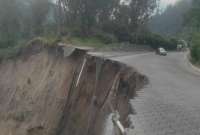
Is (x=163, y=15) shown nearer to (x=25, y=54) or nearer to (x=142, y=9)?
(x=142, y=9)

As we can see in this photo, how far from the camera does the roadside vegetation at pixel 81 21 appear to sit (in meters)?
35.6

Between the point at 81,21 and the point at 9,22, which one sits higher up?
the point at 81,21

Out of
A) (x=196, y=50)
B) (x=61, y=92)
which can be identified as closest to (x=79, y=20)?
(x=61, y=92)

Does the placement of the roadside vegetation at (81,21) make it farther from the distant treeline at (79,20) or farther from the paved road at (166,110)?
the paved road at (166,110)

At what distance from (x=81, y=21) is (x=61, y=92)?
774 inches

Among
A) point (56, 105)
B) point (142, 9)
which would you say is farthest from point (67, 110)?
point (142, 9)

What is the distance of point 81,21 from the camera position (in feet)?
119

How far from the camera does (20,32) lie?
40344mm

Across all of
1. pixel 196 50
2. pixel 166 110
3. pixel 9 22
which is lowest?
pixel 166 110

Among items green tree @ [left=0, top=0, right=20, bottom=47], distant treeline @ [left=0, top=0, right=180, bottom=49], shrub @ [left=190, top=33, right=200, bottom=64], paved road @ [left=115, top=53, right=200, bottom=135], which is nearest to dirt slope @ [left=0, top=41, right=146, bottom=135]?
paved road @ [left=115, top=53, right=200, bottom=135]

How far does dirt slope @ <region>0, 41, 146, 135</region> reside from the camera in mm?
12633

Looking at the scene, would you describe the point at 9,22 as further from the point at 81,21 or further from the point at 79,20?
the point at 81,21

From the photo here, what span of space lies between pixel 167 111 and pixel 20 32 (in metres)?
36.2

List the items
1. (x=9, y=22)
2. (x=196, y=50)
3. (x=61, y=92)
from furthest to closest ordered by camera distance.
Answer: (x=9, y=22)
(x=196, y=50)
(x=61, y=92)
